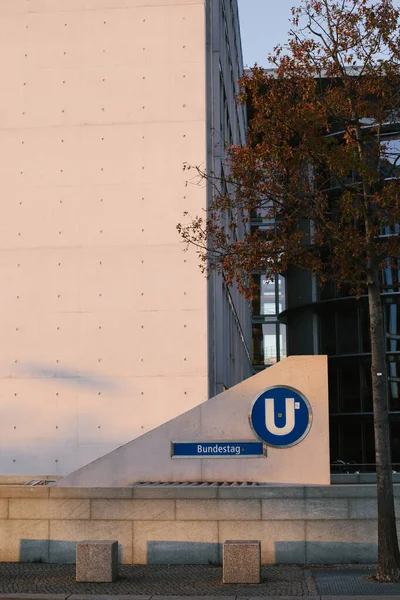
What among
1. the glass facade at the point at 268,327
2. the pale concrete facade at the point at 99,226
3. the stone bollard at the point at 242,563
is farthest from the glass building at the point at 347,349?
the stone bollard at the point at 242,563

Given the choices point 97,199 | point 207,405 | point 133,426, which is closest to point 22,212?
point 97,199

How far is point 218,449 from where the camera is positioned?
16.2m

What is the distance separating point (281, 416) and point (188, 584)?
404 centimetres

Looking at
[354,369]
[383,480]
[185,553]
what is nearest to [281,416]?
[185,553]

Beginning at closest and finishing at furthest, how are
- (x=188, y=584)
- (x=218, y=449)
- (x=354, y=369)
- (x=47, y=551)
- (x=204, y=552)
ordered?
(x=188, y=584)
(x=204, y=552)
(x=47, y=551)
(x=218, y=449)
(x=354, y=369)

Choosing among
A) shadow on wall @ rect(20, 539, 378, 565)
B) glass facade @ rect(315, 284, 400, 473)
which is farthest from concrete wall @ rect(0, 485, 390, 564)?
glass facade @ rect(315, 284, 400, 473)

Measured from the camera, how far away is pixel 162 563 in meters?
15.1

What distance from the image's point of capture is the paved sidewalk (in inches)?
482

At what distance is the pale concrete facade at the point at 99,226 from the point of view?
66.7 ft

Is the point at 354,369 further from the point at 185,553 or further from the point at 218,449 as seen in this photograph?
the point at 185,553

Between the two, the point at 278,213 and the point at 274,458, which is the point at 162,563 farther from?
the point at 278,213

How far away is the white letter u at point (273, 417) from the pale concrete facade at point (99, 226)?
4021 mm

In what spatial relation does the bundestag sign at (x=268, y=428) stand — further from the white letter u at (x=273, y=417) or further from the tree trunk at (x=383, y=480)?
the tree trunk at (x=383, y=480)

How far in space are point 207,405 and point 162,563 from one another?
9.65 ft
